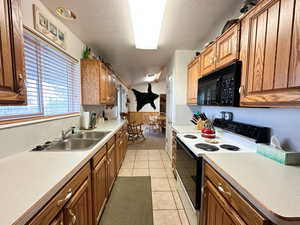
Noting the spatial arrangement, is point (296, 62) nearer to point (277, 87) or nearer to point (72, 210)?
point (277, 87)

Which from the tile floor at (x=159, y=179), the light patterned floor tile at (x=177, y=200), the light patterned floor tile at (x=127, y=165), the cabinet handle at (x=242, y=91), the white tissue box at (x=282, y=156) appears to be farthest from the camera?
the light patterned floor tile at (x=127, y=165)

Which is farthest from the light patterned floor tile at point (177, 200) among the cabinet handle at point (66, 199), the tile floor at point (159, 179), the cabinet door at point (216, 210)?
the cabinet handle at point (66, 199)

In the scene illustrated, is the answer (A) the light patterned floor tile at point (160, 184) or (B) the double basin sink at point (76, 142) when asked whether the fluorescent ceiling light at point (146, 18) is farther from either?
(A) the light patterned floor tile at point (160, 184)

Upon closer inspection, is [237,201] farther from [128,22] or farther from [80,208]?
[128,22]

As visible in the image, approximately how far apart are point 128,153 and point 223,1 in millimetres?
3544

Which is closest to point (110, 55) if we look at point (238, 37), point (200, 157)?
point (238, 37)

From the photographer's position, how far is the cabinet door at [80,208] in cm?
90

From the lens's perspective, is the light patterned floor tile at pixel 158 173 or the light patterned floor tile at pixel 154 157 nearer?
the light patterned floor tile at pixel 158 173

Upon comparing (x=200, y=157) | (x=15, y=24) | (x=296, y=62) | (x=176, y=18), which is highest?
(x=176, y=18)

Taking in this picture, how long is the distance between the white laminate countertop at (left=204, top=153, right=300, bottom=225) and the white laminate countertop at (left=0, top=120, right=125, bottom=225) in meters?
0.98

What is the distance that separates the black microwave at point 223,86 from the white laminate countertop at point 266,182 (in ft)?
1.71

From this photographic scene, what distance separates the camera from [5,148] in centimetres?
111

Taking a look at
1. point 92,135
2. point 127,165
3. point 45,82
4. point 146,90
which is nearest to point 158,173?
point 127,165

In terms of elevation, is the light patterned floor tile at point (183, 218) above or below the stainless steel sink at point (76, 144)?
below
